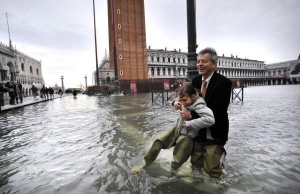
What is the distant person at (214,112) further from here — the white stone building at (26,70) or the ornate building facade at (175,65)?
the ornate building facade at (175,65)

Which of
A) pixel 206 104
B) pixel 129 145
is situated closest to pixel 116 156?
pixel 129 145

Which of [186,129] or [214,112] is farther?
[186,129]

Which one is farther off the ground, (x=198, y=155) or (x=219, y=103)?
(x=219, y=103)

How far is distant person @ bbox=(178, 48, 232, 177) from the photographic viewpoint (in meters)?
1.91

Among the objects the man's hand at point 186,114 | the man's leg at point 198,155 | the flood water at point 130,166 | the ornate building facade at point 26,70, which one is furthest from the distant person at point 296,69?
the ornate building facade at point 26,70

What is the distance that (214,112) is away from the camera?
1.93 metres

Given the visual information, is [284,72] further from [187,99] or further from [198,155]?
[187,99]

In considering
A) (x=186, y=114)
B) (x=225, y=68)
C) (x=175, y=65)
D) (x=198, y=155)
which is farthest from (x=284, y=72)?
(x=186, y=114)

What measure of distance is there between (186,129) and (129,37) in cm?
4135

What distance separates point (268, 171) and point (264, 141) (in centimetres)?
132

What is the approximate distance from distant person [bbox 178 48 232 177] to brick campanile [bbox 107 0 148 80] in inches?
1555

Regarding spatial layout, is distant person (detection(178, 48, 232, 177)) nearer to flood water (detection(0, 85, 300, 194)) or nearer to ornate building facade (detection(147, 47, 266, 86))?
flood water (detection(0, 85, 300, 194))

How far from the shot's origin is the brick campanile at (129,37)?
3944cm

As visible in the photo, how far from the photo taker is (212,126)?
1.96m
